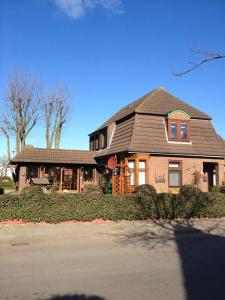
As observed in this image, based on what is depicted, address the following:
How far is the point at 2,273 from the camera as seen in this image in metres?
7.15

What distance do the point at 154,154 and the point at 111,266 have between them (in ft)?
53.9

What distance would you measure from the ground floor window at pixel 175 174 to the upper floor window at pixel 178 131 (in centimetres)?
181

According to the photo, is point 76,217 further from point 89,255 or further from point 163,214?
point 89,255

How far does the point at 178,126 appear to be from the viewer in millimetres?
25297

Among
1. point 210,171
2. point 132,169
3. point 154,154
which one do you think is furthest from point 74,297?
point 210,171

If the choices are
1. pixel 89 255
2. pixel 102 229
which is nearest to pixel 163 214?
pixel 102 229

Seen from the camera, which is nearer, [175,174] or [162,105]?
[175,174]

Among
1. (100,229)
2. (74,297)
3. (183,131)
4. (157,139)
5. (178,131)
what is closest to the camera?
(74,297)

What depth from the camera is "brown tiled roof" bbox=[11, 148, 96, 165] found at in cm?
2706

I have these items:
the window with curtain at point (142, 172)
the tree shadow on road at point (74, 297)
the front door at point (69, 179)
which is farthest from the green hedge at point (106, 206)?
the front door at point (69, 179)

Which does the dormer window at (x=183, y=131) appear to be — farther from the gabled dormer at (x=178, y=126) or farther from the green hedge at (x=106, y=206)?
the green hedge at (x=106, y=206)

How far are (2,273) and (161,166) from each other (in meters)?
17.9

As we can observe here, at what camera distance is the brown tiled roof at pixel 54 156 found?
88.8 ft

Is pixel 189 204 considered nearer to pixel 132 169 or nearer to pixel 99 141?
pixel 132 169
